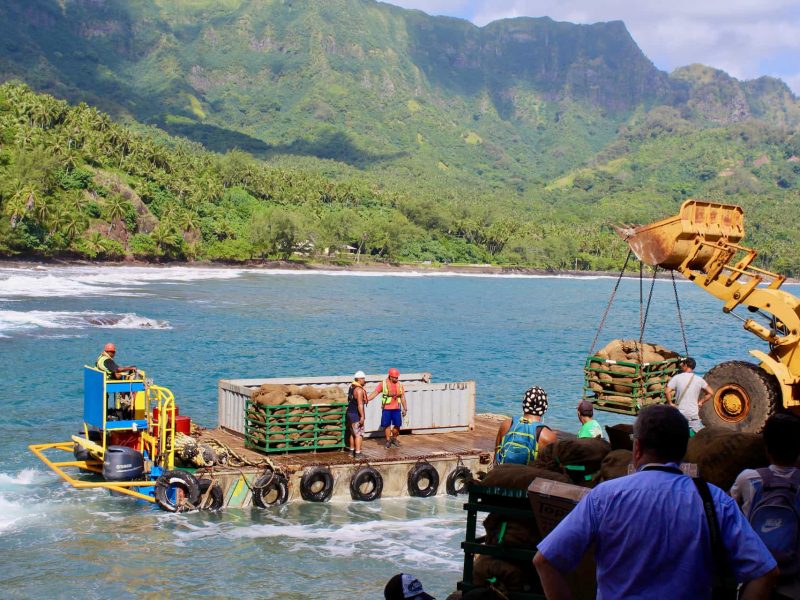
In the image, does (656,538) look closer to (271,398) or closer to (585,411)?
(585,411)

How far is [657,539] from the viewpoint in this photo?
4227mm

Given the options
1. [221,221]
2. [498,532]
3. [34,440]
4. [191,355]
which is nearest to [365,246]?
[221,221]

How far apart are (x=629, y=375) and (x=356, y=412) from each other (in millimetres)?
5267

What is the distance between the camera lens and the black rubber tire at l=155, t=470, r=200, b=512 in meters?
16.6

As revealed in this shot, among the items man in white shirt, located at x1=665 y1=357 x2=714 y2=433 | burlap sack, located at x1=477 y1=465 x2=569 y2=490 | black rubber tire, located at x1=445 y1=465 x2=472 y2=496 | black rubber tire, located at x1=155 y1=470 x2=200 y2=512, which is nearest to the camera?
burlap sack, located at x1=477 y1=465 x2=569 y2=490

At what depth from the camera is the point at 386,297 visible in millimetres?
107125

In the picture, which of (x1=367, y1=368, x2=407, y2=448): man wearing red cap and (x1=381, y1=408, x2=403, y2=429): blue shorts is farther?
(x1=381, y1=408, x2=403, y2=429): blue shorts

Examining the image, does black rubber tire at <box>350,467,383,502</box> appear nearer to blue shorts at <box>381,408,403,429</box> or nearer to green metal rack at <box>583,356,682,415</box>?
blue shorts at <box>381,408,403,429</box>

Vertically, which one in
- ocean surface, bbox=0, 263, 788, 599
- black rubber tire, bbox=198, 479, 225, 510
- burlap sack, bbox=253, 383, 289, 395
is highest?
burlap sack, bbox=253, 383, 289, 395

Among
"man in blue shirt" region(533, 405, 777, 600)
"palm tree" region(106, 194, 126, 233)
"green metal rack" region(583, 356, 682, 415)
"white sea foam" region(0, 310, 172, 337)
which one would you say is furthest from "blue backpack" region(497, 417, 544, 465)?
"palm tree" region(106, 194, 126, 233)

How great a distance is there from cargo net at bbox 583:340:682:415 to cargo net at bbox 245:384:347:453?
193 inches

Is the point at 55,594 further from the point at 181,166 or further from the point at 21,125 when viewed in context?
the point at 181,166

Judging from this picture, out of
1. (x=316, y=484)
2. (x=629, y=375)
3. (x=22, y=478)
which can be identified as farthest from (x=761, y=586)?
(x=22, y=478)

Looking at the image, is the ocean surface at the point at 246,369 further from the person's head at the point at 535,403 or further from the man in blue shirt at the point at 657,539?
the man in blue shirt at the point at 657,539
